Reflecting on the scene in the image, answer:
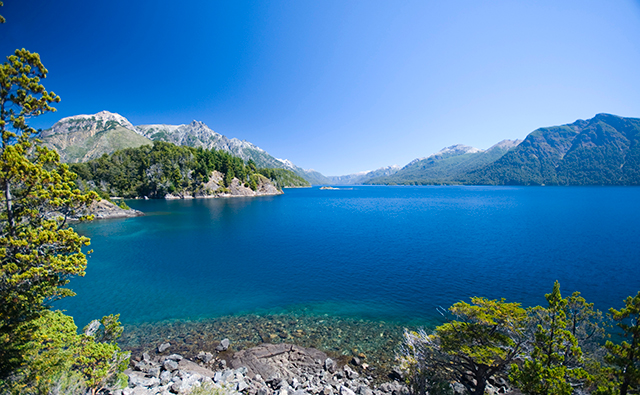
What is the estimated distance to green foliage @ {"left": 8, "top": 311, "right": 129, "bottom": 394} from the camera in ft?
28.6

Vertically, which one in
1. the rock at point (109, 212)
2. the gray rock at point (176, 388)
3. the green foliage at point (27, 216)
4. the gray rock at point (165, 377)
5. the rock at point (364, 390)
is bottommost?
the rock at point (364, 390)

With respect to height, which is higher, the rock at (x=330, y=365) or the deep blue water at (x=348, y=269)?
the deep blue water at (x=348, y=269)

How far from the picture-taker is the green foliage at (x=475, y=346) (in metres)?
10.9

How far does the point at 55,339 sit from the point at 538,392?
1906cm

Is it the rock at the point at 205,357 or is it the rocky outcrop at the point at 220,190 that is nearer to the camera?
the rock at the point at 205,357

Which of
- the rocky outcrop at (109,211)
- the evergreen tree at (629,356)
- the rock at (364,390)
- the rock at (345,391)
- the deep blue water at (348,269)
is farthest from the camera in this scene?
the rocky outcrop at (109,211)

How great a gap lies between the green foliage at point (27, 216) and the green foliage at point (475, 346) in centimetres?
1681

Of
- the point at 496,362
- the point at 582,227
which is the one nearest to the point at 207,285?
the point at 496,362

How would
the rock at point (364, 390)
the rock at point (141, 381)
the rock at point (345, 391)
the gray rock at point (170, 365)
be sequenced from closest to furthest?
1. the rock at point (141, 381)
2. the rock at point (345, 391)
3. the rock at point (364, 390)
4. the gray rock at point (170, 365)

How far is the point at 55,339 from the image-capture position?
32.8 feet

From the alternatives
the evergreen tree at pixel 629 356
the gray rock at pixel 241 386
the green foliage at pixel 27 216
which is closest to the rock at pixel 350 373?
the gray rock at pixel 241 386

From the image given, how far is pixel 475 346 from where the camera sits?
11281 millimetres

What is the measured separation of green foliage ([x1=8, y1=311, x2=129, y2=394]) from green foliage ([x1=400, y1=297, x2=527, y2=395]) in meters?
14.4

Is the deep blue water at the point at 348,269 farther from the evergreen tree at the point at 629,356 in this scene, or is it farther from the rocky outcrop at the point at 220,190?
the rocky outcrop at the point at 220,190
